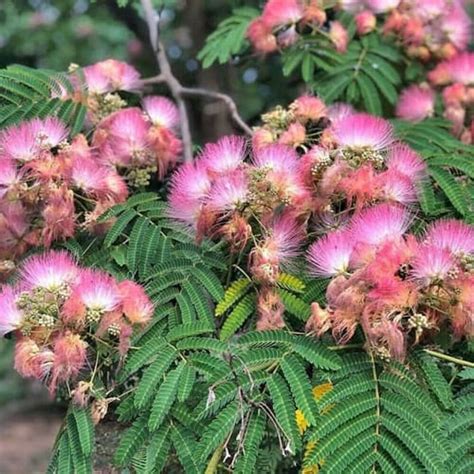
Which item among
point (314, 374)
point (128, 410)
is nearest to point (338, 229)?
point (314, 374)

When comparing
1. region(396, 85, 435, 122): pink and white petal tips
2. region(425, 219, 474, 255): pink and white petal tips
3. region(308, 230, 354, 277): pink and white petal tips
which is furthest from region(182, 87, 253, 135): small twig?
region(425, 219, 474, 255): pink and white petal tips

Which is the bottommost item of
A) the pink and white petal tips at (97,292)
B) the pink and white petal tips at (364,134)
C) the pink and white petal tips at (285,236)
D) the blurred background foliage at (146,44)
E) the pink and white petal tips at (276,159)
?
the blurred background foliage at (146,44)

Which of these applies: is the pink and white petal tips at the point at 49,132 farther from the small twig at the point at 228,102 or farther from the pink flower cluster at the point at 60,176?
the small twig at the point at 228,102

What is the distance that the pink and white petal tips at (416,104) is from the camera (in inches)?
112

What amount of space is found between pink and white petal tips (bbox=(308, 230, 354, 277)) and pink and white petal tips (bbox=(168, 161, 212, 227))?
28 centimetres

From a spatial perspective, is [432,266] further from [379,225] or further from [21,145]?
[21,145]

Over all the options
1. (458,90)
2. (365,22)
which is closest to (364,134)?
(458,90)

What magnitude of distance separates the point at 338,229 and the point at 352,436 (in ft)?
1.46

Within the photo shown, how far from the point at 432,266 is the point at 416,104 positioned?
4.45 ft

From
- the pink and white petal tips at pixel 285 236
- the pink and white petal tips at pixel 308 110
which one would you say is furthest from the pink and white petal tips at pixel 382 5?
the pink and white petal tips at pixel 285 236

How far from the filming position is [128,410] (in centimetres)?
172

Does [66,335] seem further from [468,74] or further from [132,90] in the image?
[468,74]

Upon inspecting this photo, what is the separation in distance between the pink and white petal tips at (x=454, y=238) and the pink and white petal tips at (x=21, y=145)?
91 cm

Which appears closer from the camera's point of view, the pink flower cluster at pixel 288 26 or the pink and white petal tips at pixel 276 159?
the pink and white petal tips at pixel 276 159
